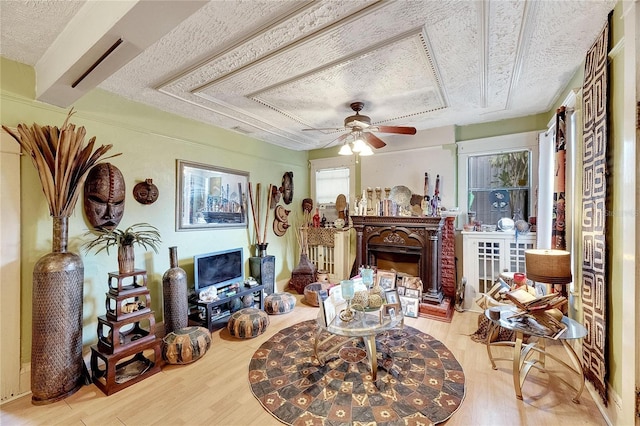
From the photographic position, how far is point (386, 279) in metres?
3.96

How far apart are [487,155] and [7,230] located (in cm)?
534

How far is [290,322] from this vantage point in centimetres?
338

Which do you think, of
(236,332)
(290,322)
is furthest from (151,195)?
(290,322)

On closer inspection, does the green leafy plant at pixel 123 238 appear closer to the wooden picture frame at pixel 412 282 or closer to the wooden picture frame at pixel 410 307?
the wooden picture frame at pixel 410 307

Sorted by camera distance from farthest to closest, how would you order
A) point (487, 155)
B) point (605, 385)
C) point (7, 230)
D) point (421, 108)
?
point (487, 155) < point (421, 108) < point (7, 230) < point (605, 385)

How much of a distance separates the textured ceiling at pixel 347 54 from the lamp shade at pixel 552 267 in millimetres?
1614

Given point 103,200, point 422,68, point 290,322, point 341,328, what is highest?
point 422,68

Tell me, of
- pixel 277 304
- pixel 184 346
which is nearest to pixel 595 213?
pixel 277 304

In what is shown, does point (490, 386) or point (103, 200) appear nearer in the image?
point (490, 386)

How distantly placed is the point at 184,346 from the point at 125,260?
972mm

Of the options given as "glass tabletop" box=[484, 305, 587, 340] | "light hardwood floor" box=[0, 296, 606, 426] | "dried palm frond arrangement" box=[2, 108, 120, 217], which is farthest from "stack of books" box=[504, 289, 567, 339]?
"dried palm frond arrangement" box=[2, 108, 120, 217]

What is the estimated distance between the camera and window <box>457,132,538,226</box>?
354cm

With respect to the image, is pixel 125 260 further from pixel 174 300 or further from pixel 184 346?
pixel 184 346

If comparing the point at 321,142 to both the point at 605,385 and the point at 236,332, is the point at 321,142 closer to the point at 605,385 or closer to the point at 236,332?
the point at 236,332
